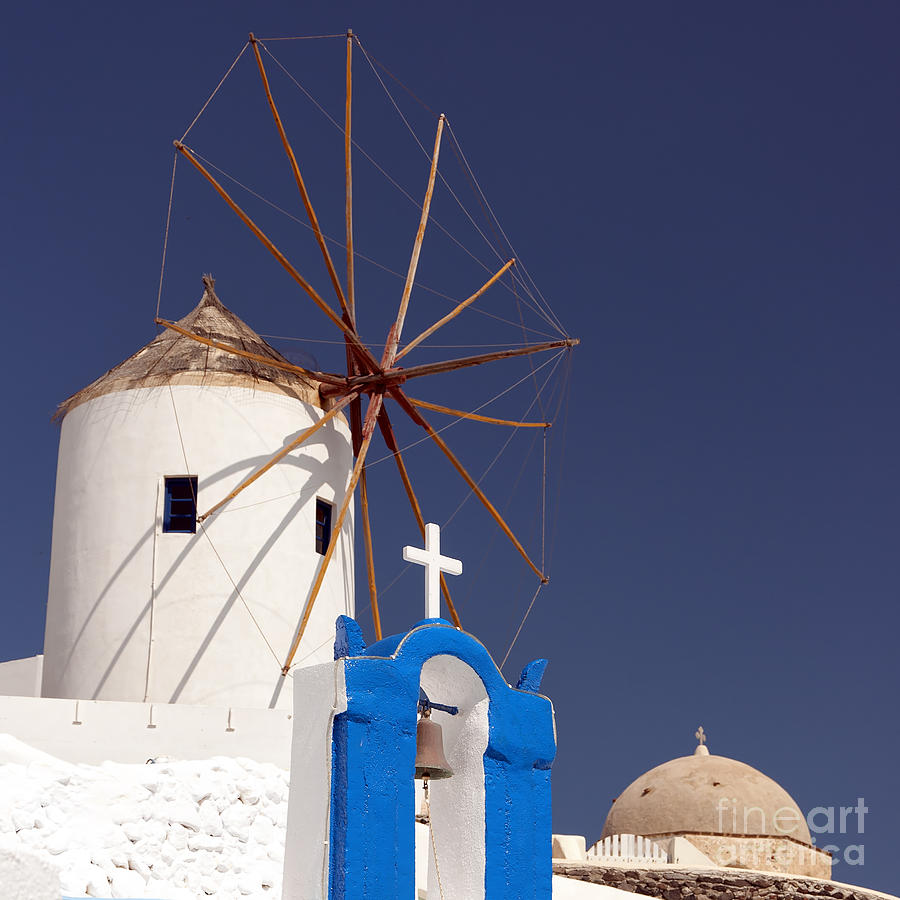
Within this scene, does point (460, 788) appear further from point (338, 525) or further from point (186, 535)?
point (186, 535)

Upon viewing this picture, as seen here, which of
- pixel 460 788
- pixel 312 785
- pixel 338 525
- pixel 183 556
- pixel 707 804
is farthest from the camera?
pixel 707 804

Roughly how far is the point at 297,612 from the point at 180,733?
3044 mm

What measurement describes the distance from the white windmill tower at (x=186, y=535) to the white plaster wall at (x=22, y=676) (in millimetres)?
1341

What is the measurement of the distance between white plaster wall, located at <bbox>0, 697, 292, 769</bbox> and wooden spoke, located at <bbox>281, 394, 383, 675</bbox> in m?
1.29

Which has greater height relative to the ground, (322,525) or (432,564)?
(322,525)

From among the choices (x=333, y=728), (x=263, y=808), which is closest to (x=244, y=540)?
(x=263, y=808)

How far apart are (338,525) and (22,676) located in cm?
516

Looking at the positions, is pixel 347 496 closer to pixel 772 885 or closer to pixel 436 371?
pixel 436 371

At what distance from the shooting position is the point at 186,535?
1463cm

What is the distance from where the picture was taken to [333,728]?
6.91 meters

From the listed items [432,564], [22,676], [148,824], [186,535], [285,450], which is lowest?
[148,824]

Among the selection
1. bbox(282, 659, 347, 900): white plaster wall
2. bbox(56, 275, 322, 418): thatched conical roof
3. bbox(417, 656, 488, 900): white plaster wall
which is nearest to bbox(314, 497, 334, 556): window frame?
bbox(56, 275, 322, 418): thatched conical roof

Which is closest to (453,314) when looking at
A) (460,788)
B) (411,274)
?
(411,274)

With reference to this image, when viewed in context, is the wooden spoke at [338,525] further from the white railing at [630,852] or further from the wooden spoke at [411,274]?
the white railing at [630,852]
